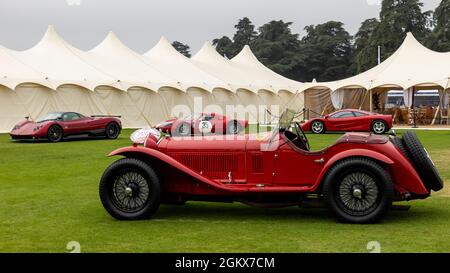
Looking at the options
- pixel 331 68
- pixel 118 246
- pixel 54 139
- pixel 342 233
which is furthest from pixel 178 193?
pixel 331 68

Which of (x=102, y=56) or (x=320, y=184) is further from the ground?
(x=102, y=56)

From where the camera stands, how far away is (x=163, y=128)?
80.9ft

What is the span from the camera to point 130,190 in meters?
7.32

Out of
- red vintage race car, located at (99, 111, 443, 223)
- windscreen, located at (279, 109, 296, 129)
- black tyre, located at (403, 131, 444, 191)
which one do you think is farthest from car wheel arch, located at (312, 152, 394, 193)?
windscreen, located at (279, 109, 296, 129)

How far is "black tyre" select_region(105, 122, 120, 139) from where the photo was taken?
2345cm

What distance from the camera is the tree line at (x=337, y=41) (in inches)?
2965

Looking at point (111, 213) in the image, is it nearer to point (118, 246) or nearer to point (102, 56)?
point (118, 246)

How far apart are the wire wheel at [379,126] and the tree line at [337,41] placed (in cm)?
4531

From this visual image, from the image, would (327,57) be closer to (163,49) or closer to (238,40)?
(238,40)

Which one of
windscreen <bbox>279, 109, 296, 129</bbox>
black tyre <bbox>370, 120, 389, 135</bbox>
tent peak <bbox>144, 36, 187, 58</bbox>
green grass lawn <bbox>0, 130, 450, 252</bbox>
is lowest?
green grass lawn <bbox>0, 130, 450, 252</bbox>

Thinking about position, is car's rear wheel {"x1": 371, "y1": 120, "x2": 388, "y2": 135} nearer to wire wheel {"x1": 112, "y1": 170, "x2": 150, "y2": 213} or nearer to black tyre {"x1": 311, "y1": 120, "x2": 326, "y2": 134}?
black tyre {"x1": 311, "y1": 120, "x2": 326, "y2": 134}

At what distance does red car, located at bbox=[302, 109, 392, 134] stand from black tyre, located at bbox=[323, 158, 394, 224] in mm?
19733

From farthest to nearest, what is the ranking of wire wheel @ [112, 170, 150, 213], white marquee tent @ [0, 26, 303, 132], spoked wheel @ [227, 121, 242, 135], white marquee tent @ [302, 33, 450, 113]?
white marquee tent @ [302, 33, 450, 113] → white marquee tent @ [0, 26, 303, 132] → spoked wheel @ [227, 121, 242, 135] → wire wheel @ [112, 170, 150, 213]

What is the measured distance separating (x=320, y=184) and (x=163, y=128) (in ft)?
59.1
